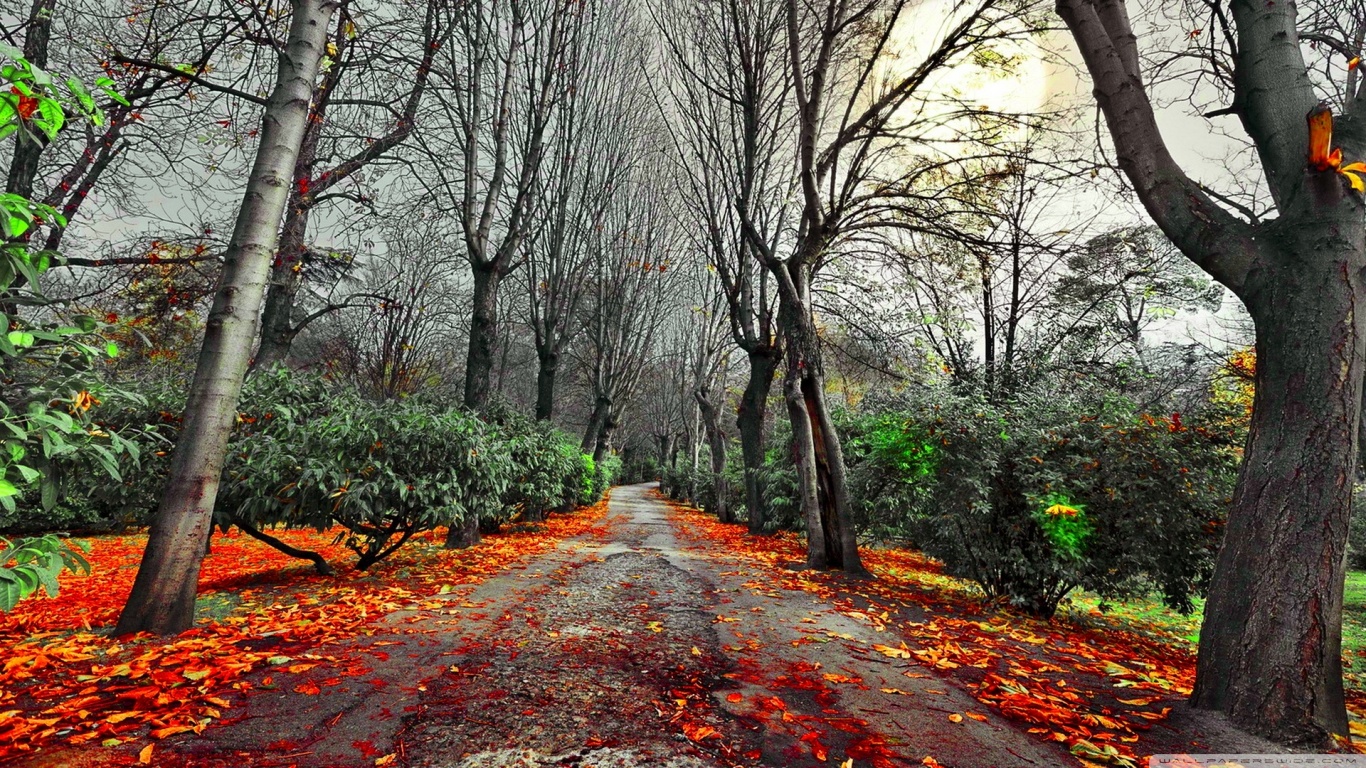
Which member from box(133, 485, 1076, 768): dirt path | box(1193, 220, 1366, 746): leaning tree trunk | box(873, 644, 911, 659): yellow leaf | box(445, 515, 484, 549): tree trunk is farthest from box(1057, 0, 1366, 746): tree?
box(445, 515, 484, 549): tree trunk

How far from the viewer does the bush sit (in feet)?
14.7

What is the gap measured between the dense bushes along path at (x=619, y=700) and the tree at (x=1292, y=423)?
0.36m

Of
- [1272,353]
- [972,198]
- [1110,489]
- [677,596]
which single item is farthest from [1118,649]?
[972,198]

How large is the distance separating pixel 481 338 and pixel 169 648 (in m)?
6.13

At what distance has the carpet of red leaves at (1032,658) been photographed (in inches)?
96.4

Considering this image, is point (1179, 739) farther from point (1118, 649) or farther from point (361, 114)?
point (361, 114)

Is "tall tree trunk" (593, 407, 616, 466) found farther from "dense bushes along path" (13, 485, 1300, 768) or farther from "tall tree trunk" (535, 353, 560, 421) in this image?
"dense bushes along path" (13, 485, 1300, 768)

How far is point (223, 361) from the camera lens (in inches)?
128

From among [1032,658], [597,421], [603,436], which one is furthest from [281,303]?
[603,436]

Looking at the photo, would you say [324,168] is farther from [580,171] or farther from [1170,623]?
[1170,623]

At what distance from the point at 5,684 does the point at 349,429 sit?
2484mm

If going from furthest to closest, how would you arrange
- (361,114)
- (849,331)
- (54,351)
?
(849,331)
(361,114)
(54,351)

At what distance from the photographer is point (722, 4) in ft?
27.8

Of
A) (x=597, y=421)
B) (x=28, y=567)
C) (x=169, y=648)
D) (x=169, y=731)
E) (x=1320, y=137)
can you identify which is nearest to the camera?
(x=28, y=567)
